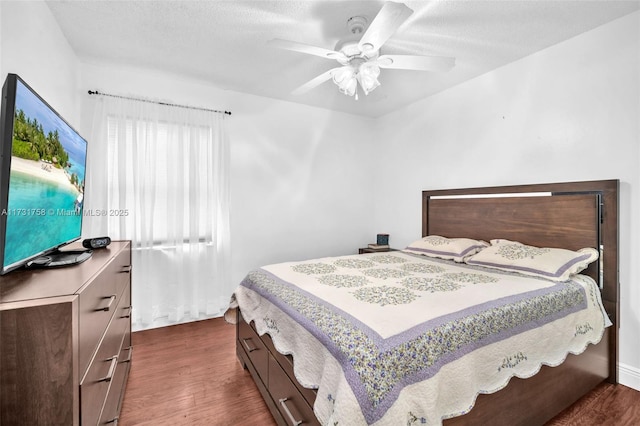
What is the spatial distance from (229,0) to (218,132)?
5.25ft

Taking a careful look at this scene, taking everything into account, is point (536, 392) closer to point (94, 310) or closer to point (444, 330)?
point (444, 330)

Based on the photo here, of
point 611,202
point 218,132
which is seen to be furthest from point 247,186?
point 611,202

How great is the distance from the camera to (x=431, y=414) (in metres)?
1.13

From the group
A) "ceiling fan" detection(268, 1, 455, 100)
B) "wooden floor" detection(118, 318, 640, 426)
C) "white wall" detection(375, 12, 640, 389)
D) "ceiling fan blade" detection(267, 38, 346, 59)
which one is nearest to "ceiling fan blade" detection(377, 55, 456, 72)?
"ceiling fan" detection(268, 1, 455, 100)

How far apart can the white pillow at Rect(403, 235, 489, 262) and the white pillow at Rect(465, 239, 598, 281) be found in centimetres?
21

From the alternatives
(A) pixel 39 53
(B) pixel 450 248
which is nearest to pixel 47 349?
(A) pixel 39 53

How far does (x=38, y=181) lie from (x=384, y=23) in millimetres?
1776

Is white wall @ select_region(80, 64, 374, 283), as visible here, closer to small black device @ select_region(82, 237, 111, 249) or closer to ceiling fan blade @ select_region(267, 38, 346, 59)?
small black device @ select_region(82, 237, 111, 249)

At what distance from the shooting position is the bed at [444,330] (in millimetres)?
1152

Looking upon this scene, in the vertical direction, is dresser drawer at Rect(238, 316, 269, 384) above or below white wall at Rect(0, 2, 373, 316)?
below

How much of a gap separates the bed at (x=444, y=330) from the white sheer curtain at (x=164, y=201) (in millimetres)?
1146

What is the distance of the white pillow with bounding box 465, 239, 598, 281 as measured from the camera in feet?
6.81

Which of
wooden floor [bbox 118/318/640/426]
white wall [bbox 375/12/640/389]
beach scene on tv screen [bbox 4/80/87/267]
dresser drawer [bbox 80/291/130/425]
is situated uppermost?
white wall [bbox 375/12/640/389]

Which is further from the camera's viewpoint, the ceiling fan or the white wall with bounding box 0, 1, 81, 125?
the ceiling fan
